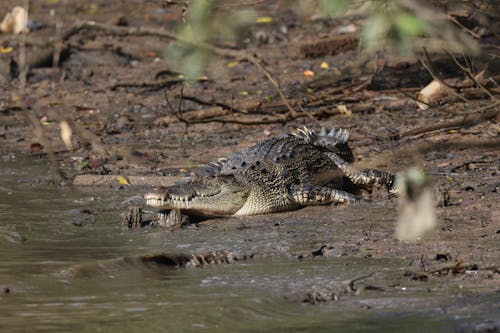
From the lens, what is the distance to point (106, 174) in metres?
8.91

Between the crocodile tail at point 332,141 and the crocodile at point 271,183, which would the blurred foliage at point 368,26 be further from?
the crocodile tail at point 332,141

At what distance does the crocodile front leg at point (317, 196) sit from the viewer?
25.1 feet

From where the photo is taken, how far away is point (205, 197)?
24.2ft

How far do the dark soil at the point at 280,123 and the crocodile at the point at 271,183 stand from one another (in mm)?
153

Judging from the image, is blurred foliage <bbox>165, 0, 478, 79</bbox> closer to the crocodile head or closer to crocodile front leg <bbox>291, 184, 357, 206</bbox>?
the crocodile head

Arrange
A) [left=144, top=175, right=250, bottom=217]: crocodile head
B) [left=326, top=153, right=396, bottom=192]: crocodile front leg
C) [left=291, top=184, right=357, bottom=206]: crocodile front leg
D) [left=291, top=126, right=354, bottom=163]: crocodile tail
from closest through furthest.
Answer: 1. [left=144, top=175, right=250, bottom=217]: crocodile head
2. [left=291, top=184, right=357, bottom=206]: crocodile front leg
3. [left=326, top=153, right=396, bottom=192]: crocodile front leg
4. [left=291, top=126, right=354, bottom=163]: crocodile tail

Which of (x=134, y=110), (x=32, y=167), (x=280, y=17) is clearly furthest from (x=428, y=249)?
(x=280, y=17)

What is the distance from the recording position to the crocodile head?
710 centimetres

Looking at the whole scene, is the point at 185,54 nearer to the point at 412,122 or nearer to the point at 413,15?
the point at 413,15

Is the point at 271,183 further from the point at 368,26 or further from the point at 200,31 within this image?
the point at 368,26

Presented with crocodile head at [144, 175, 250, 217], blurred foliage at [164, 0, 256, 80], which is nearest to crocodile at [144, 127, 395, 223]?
crocodile head at [144, 175, 250, 217]

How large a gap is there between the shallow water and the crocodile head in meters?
0.26

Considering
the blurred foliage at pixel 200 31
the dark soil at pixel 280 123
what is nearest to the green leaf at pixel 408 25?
the blurred foliage at pixel 200 31

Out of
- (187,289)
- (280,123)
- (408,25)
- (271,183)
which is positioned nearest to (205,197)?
(271,183)
